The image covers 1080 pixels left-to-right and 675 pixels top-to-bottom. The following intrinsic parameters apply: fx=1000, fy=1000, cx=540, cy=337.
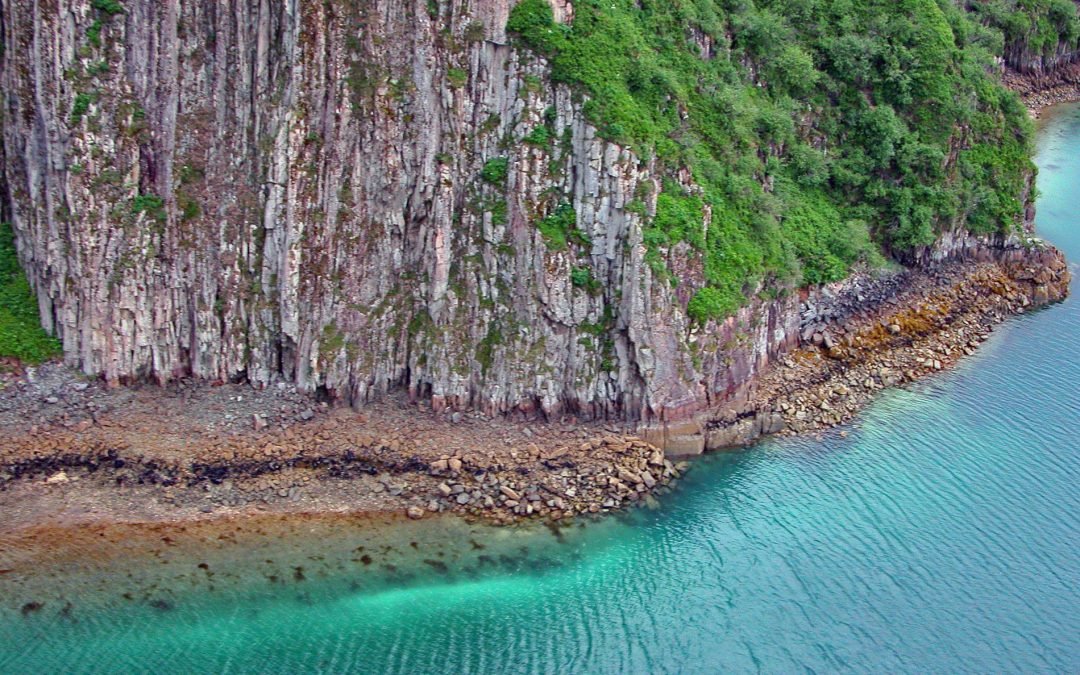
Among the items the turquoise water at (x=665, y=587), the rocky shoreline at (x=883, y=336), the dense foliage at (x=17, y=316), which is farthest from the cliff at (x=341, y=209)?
the turquoise water at (x=665, y=587)

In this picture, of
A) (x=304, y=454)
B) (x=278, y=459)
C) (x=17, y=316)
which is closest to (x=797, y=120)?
(x=304, y=454)

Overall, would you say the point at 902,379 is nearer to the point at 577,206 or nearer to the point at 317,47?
the point at 577,206

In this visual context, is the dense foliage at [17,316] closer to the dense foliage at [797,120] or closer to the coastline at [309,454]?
the coastline at [309,454]

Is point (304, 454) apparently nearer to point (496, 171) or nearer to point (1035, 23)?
point (496, 171)

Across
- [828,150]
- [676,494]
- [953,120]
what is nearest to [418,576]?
→ [676,494]

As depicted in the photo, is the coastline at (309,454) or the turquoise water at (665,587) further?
the coastline at (309,454)

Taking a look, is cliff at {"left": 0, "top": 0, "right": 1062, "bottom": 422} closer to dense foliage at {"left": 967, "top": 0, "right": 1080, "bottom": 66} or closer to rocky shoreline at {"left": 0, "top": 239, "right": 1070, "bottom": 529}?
rocky shoreline at {"left": 0, "top": 239, "right": 1070, "bottom": 529}
